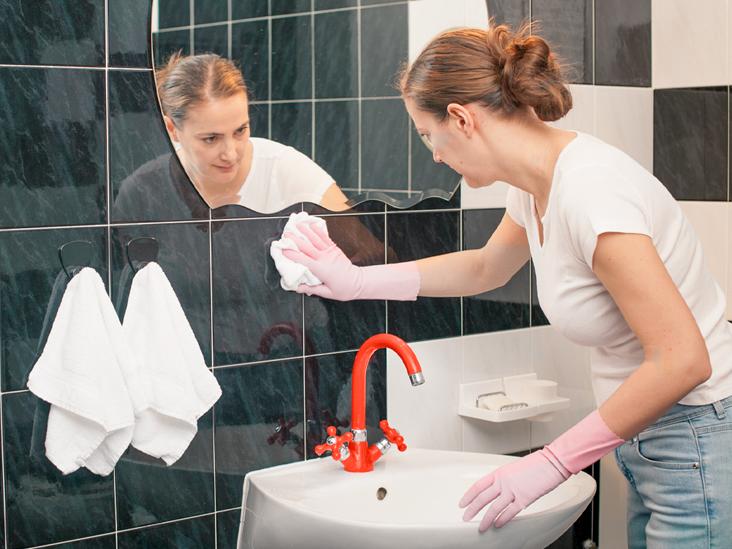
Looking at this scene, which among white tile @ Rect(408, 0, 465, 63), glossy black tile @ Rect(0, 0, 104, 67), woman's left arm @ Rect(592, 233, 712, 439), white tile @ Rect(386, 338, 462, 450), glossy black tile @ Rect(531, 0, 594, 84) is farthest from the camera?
glossy black tile @ Rect(531, 0, 594, 84)

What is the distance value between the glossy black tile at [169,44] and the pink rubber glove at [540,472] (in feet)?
2.99

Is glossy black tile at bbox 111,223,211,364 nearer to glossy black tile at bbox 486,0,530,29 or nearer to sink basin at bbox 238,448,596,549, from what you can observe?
sink basin at bbox 238,448,596,549

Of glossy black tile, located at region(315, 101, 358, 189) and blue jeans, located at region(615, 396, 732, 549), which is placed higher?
glossy black tile, located at region(315, 101, 358, 189)

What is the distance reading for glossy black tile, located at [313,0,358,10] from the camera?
6.48 ft

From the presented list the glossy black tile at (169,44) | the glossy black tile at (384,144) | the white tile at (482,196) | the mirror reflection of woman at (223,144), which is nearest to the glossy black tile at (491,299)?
the white tile at (482,196)

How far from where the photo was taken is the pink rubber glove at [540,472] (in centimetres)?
161

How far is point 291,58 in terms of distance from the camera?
6.42 feet

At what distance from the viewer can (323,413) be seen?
2.11 meters

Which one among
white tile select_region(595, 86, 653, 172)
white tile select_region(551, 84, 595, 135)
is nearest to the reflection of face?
white tile select_region(551, 84, 595, 135)

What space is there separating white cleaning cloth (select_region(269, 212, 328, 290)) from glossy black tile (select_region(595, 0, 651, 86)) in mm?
942

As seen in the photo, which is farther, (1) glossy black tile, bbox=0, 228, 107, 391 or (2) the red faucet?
(2) the red faucet

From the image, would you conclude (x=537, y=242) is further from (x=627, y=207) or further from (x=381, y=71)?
(x=381, y=71)

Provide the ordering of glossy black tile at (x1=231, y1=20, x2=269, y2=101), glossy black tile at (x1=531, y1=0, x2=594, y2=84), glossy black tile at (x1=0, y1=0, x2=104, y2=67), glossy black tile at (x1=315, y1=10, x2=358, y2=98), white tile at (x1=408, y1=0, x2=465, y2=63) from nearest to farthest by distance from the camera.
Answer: glossy black tile at (x1=0, y1=0, x2=104, y2=67), glossy black tile at (x1=231, y1=20, x2=269, y2=101), glossy black tile at (x1=315, y1=10, x2=358, y2=98), white tile at (x1=408, y1=0, x2=465, y2=63), glossy black tile at (x1=531, y1=0, x2=594, y2=84)

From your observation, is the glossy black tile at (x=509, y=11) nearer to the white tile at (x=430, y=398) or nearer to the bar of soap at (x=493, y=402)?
the white tile at (x=430, y=398)
